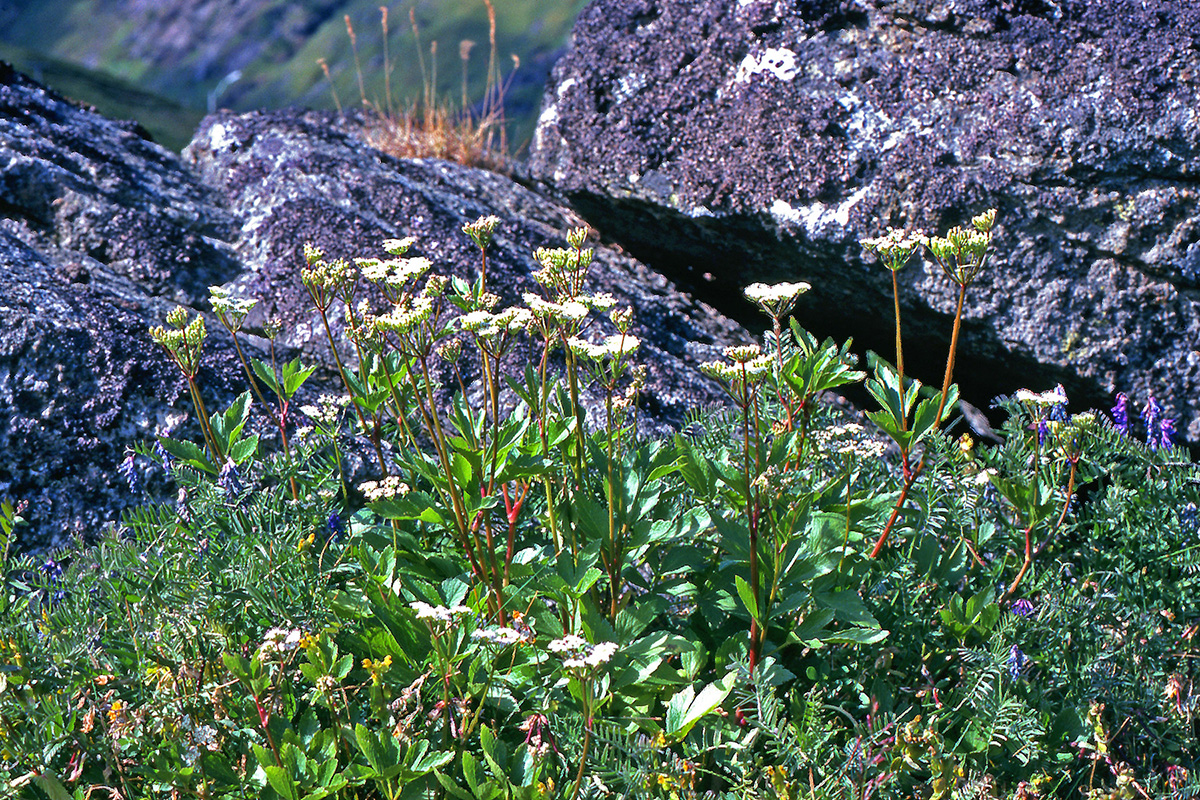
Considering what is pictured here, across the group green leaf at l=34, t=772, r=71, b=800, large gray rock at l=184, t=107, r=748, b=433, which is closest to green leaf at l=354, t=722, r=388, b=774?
green leaf at l=34, t=772, r=71, b=800

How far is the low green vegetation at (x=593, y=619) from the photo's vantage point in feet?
7.41

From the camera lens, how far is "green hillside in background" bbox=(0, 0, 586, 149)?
14962cm

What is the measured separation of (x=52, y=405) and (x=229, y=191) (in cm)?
214

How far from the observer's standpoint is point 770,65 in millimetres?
4762

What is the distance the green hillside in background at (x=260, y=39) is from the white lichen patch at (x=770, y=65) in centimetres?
13598

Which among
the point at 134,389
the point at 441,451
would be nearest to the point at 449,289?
the point at 134,389

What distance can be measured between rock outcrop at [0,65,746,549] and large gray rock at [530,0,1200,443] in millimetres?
686

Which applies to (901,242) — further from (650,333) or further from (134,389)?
(134,389)

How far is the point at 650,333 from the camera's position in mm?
4602

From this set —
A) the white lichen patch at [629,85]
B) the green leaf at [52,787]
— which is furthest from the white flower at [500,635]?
the white lichen patch at [629,85]

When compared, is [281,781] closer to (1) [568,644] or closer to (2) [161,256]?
(1) [568,644]

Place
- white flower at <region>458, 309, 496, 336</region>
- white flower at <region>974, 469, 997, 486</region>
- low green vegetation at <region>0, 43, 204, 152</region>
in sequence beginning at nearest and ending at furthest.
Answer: white flower at <region>458, 309, 496, 336</region> → white flower at <region>974, 469, 997, 486</region> → low green vegetation at <region>0, 43, 204, 152</region>

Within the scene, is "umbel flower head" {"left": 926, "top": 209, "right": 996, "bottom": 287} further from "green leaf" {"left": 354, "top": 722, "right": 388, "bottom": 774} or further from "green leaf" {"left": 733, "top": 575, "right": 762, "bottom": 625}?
"green leaf" {"left": 354, "top": 722, "right": 388, "bottom": 774}

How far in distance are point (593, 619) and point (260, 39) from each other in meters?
194
